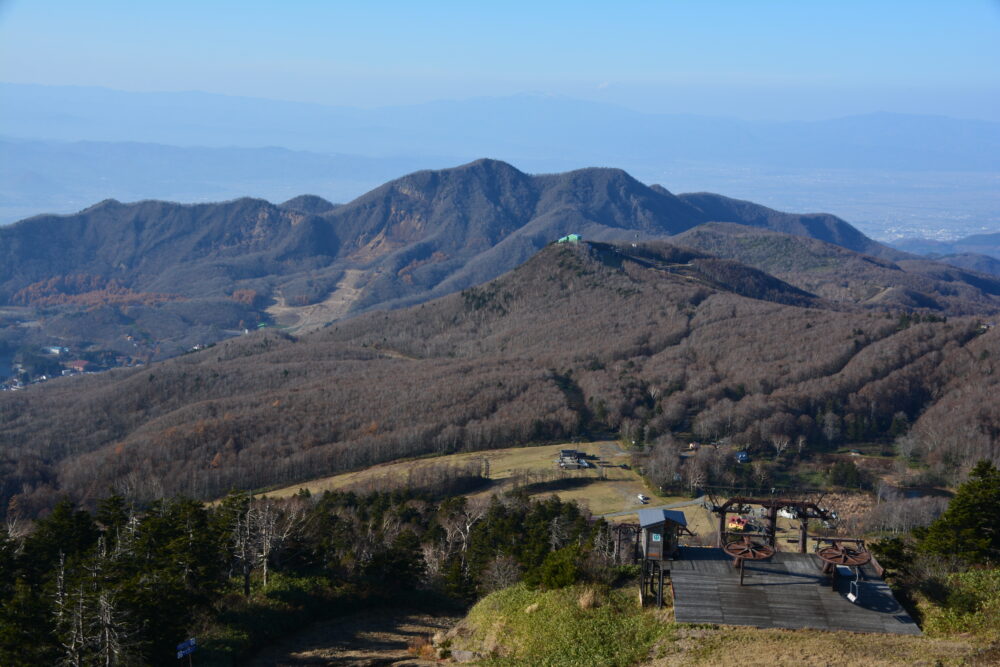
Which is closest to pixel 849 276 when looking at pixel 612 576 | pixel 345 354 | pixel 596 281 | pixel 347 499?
pixel 596 281

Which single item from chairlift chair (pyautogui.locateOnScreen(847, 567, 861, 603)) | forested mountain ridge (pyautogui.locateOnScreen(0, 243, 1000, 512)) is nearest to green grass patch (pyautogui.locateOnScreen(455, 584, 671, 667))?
chairlift chair (pyautogui.locateOnScreen(847, 567, 861, 603))

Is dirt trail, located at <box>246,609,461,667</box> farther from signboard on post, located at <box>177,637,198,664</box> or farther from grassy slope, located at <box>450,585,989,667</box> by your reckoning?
signboard on post, located at <box>177,637,198,664</box>

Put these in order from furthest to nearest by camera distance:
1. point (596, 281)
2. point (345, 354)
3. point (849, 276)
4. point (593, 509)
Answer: point (849, 276) → point (596, 281) → point (345, 354) → point (593, 509)

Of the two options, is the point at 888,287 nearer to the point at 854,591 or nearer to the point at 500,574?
the point at 500,574

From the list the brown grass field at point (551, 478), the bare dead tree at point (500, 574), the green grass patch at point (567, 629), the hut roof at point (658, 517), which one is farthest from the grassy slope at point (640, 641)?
the brown grass field at point (551, 478)

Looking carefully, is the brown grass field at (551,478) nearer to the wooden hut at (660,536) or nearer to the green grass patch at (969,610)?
the green grass patch at (969,610)

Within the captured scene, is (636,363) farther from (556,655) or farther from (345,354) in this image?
(556,655)
